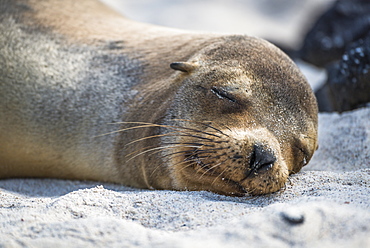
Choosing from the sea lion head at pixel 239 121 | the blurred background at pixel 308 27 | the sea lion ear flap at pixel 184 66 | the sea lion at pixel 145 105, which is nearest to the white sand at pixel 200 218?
the sea lion head at pixel 239 121

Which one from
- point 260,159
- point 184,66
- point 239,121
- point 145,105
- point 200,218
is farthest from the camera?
point 145,105

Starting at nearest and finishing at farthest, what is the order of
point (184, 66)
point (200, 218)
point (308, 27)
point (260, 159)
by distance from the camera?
1. point (200, 218)
2. point (260, 159)
3. point (184, 66)
4. point (308, 27)

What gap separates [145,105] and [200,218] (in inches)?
Answer: 51.5

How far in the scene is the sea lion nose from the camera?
2.59 metres

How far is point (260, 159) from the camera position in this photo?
2.59 metres

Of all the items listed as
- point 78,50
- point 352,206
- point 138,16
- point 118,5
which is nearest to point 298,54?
point 138,16

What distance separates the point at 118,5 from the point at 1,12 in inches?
292

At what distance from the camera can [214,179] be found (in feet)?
8.91

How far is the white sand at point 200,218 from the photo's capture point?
1917 millimetres

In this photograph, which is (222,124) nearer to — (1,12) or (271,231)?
(271,231)

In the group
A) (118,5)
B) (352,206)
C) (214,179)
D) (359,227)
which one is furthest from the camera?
(118,5)

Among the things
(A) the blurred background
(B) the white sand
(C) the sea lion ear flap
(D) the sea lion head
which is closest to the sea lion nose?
(D) the sea lion head

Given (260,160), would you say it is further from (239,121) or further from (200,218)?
(200,218)

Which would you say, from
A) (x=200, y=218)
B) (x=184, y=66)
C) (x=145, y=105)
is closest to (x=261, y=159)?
(x=200, y=218)
